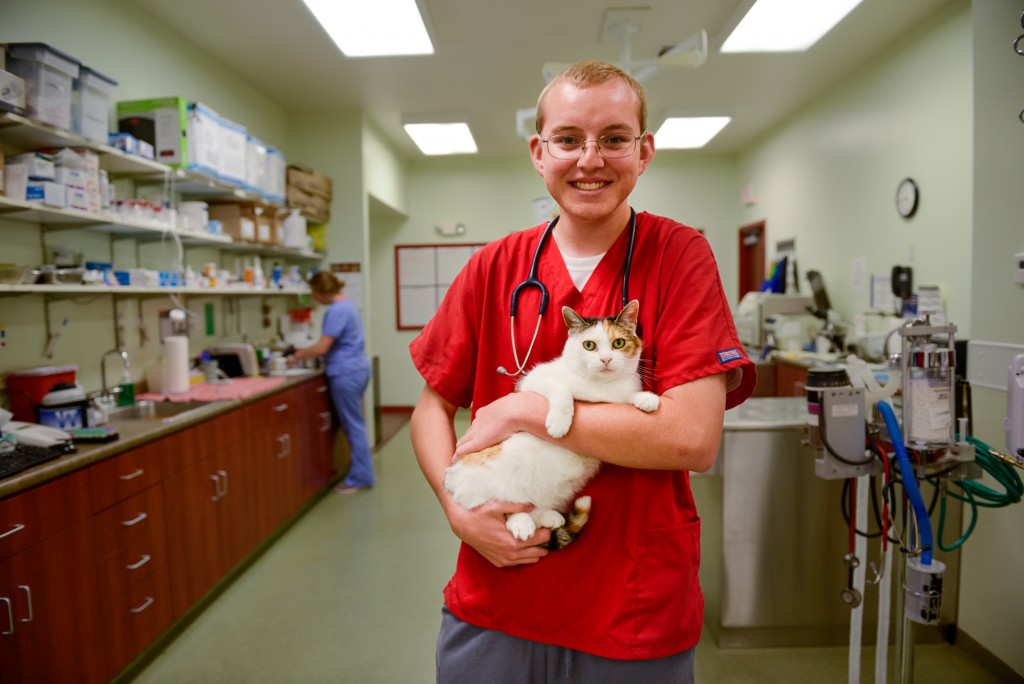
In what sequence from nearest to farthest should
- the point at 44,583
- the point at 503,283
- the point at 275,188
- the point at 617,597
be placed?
1. the point at 617,597
2. the point at 503,283
3. the point at 44,583
4. the point at 275,188

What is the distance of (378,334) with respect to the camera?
23.4ft

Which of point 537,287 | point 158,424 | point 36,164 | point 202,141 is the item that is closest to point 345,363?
point 202,141

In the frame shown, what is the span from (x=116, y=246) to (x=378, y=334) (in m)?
4.18

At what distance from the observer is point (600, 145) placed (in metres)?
0.88

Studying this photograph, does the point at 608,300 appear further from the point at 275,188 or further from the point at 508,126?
the point at 508,126

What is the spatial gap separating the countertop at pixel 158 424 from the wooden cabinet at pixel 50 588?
0.05m

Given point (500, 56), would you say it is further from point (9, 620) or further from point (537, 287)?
point (9, 620)

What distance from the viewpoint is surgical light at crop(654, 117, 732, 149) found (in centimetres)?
524

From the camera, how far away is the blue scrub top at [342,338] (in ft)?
13.8

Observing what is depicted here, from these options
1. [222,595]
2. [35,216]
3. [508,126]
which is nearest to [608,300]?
[35,216]

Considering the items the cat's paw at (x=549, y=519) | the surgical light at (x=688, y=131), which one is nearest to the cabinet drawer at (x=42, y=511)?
the cat's paw at (x=549, y=519)

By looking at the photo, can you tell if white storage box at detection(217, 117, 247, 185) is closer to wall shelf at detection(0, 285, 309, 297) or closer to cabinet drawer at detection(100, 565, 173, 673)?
wall shelf at detection(0, 285, 309, 297)

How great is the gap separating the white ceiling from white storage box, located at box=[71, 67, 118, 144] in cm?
100

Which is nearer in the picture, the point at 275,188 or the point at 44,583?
the point at 44,583
